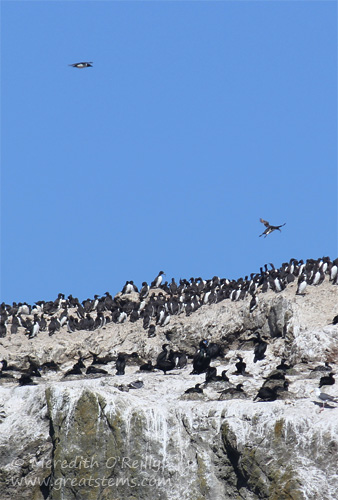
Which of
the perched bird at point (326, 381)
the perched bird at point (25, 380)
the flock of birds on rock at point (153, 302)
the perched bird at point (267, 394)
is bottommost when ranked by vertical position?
the perched bird at point (267, 394)

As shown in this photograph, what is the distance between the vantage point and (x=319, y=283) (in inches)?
1358

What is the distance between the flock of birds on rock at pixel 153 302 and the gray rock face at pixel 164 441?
6542 mm

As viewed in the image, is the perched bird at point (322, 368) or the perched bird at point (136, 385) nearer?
the perched bird at point (136, 385)

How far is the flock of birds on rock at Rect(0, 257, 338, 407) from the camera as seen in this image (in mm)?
27484

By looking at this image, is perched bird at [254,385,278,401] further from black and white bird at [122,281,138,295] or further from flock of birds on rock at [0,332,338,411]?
black and white bird at [122,281,138,295]

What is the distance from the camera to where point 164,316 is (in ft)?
117

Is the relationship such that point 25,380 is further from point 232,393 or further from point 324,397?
point 324,397

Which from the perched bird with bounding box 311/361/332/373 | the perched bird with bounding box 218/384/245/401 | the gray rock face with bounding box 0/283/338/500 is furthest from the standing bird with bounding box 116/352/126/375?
the perched bird with bounding box 311/361/332/373

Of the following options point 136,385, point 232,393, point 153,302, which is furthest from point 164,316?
point 232,393

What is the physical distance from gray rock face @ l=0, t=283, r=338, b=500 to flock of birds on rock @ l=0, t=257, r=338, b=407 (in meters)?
0.34

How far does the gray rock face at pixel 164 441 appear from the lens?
24.4 meters

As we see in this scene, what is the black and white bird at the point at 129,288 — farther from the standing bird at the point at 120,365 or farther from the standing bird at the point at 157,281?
the standing bird at the point at 120,365

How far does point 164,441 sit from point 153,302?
12.9 meters

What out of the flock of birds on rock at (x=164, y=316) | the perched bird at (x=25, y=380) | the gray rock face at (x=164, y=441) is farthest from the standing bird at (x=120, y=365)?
the perched bird at (x=25, y=380)
